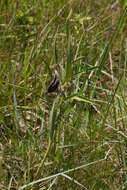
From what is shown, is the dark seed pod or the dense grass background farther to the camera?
the dense grass background

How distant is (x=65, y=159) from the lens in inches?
56.1

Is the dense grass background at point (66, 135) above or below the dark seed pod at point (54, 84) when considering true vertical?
below

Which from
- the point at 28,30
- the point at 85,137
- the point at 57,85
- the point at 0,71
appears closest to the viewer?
the point at 57,85

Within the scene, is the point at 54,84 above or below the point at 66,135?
above

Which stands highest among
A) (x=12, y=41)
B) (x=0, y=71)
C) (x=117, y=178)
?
(x=12, y=41)

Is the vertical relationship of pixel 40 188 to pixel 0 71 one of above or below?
below

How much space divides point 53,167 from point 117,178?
1.00 ft

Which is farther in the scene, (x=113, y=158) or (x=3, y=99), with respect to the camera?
(x=3, y=99)

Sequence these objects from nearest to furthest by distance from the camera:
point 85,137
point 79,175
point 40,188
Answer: point 40,188 → point 79,175 → point 85,137

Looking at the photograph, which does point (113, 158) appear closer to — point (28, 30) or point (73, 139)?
point (73, 139)

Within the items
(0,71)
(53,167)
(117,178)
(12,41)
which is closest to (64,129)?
(53,167)

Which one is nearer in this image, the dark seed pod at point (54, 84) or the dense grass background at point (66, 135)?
the dark seed pod at point (54, 84)

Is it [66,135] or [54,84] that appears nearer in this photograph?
[54,84]

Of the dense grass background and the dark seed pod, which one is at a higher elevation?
the dark seed pod
